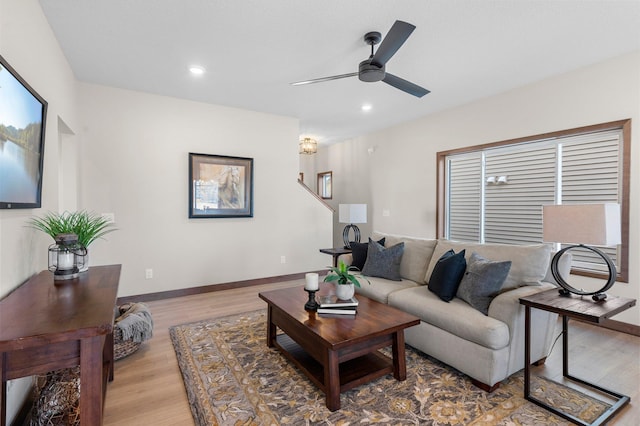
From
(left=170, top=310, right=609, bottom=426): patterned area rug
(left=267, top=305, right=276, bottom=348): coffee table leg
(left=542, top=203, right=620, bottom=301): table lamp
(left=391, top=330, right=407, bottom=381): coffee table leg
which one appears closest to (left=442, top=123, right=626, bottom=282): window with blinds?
(left=542, top=203, right=620, bottom=301): table lamp

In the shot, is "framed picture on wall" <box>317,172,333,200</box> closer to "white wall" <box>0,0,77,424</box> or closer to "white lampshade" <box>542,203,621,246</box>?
"white wall" <box>0,0,77,424</box>

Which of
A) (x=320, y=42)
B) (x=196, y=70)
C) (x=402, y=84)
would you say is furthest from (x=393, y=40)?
(x=196, y=70)

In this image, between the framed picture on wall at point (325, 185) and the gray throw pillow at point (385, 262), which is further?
the framed picture on wall at point (325, 185)

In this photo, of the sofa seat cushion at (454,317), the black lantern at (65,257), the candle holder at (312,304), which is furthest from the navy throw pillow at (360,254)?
the black lantern at (65,257)

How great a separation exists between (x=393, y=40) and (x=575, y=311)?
210cm

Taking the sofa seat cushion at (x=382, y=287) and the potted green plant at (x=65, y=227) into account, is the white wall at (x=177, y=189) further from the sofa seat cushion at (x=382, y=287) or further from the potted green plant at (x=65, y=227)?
the sofa seat cushion at (x=382, y=287)

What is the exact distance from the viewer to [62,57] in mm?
2922

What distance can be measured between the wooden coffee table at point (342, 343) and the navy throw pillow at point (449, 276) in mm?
449

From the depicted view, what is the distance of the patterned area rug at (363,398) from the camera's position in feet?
5.84

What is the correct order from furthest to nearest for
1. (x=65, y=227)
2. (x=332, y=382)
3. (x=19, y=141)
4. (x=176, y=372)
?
(x=176, y=372), (x=65, y=227), (x=332, y=382), (x=19, y=141)

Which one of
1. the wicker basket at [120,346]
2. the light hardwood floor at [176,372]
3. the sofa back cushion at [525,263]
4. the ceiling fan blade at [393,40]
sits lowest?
the light hardwood floor at [176,372]

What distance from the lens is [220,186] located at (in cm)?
445

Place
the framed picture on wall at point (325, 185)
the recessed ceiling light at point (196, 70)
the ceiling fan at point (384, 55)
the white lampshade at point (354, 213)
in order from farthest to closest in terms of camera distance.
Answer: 1. the framed picture on wall at point (325, 185)
2. the white lampshade at point (354, 213)
3. the recessed ceiling light at point (196, 70)
4. the ceiling fan at point (384, 55)

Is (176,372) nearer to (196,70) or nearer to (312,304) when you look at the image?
(312,304)
